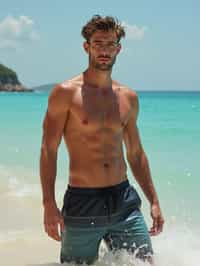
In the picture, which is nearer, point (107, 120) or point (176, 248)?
point (107, 120)

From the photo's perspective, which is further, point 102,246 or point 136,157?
point 102,246

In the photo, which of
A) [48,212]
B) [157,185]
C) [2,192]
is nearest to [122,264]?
[48,212]

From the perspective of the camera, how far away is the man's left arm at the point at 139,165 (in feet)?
11.2

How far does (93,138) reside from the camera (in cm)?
318

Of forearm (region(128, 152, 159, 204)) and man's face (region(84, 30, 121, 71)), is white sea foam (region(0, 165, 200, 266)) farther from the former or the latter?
man's face (region(84, 30, 121, 71))

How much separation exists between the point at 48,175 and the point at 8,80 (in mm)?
126460

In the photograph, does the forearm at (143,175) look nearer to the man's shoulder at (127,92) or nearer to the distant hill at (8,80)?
the man's shoulder at (127,92)

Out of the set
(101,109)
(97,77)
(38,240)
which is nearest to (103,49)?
(97,77)

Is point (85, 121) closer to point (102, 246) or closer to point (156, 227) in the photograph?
point (156, 227)

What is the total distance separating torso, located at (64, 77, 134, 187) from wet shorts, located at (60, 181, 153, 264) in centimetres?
7

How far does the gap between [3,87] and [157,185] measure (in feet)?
394

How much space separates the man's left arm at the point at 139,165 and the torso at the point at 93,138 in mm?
180

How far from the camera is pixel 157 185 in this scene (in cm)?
843

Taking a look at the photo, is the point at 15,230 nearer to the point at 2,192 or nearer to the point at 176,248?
the point at 176,248
